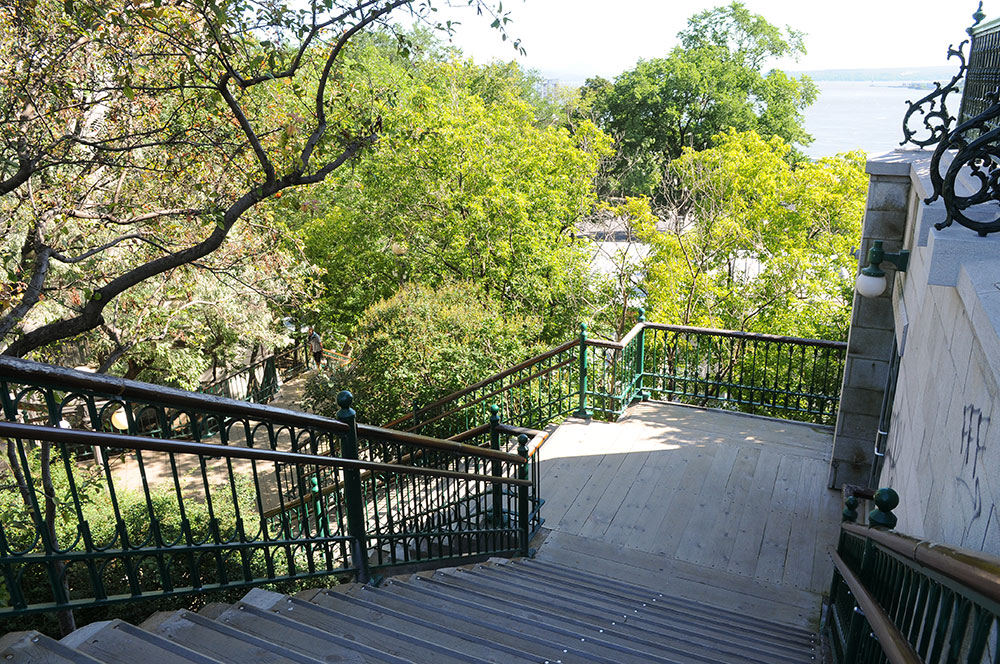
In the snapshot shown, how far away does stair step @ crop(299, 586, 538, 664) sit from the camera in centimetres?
329

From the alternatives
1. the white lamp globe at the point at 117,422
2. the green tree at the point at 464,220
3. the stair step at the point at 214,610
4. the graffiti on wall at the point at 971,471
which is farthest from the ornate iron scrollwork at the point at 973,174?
the green tree at the point at 464,220

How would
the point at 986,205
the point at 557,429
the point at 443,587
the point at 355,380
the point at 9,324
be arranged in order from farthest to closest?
the point at 355,380 < the point at 557,429 < the point at 9,324 < the point at 443,587 < the point at 986,205

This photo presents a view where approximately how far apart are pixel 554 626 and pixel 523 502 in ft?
5.38

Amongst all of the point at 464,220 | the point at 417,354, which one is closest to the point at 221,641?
the point at 417,354

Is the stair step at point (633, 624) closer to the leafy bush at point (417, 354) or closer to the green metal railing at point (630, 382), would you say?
the green metal railing at point (630, 382)

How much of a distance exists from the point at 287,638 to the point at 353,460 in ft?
2.88

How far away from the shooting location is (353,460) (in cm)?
351

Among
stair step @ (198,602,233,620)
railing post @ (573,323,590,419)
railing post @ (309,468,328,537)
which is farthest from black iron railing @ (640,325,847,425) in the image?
stair step @ (198,602,233,620)

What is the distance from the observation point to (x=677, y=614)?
452 centimetres

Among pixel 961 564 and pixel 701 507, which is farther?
pixel 701 507

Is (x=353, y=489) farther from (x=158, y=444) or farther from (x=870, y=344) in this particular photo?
(x=870, y=344)

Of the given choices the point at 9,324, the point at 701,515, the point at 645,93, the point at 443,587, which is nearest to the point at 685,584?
the point at 701,515

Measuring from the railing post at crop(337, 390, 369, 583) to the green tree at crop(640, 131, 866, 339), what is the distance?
12221 millimetres

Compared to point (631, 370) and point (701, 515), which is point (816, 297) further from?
point (701, 515)
